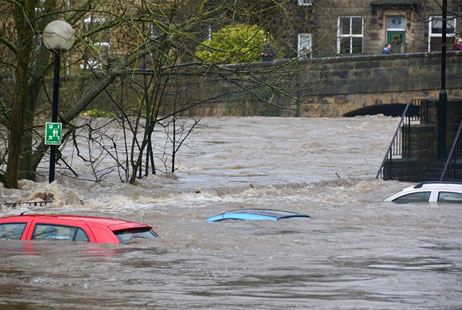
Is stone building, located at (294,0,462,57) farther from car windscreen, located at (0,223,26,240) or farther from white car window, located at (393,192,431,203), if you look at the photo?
car windscreen, located at (0,223,26,240)

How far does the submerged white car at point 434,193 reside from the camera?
55.5 ft

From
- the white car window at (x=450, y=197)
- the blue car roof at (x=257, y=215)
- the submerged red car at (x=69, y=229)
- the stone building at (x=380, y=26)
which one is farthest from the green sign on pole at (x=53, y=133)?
the stone building at (x=380, y=26)

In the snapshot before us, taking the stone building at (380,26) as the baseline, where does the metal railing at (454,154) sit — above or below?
below

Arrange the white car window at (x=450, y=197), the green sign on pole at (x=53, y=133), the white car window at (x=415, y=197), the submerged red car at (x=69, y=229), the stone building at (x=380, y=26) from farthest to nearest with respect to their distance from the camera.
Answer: the stone building at (x=380, y=26), the green sign on pole at (x=53, y=133), the white car window at (x=415, y=197), the white car window at (x=450, y=197), the submerged red car at (x=69, y=229)

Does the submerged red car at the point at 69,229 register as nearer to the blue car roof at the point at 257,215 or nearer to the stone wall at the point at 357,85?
A: the blue car roof at the point at 257,215

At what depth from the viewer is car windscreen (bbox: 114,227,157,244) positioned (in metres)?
11.9

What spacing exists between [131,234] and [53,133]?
23.5 feet

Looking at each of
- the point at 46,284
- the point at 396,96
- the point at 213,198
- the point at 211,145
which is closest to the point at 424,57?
the point at 396,96

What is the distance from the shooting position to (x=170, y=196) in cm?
2231

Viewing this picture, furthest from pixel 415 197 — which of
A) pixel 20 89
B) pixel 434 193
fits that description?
pixel 20 89

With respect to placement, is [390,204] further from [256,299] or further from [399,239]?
[256,299]

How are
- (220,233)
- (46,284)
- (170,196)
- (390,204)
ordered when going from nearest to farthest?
(46,284)
(220,233)
(390,204)
(170,196)

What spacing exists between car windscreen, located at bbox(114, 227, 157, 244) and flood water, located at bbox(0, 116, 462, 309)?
11cm

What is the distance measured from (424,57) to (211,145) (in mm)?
12556
